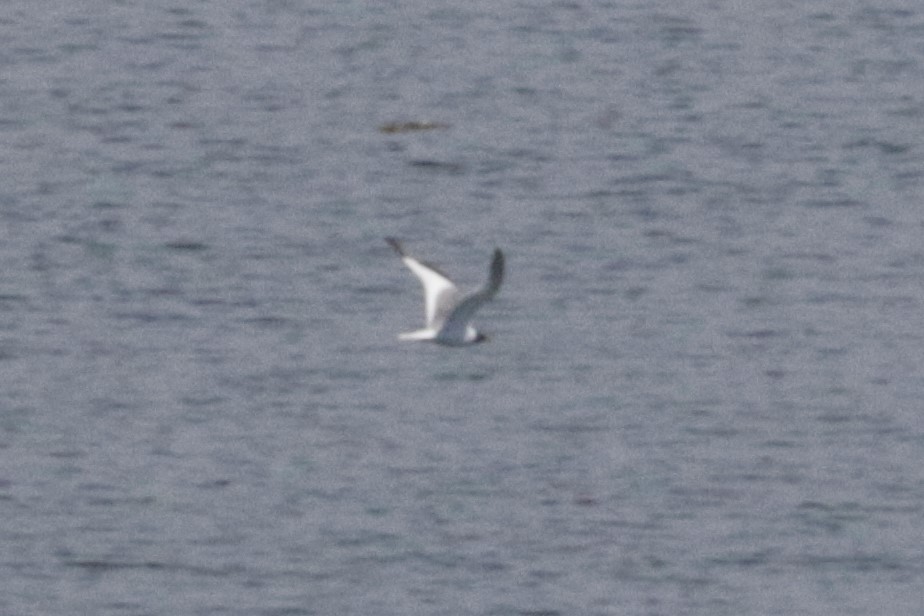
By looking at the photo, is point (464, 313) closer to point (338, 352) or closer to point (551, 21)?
point (338, 352)

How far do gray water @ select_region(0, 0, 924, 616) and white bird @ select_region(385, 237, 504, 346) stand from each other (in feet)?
2.42

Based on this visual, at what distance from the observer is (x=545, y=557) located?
25844mm

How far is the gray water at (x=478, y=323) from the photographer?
84.8ft

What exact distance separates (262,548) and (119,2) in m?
19.8

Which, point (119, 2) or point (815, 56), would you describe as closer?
point (815, 56)

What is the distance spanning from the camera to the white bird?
27.5 metres

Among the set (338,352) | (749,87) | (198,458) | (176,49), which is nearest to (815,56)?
(749,87)

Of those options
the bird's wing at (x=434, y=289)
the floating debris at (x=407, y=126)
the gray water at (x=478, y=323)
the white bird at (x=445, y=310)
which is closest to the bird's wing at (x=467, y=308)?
the white bird at (x=445, y=310)

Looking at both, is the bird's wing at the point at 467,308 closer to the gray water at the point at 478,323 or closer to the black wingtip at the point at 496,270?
the black wingtip at the point at 496,270

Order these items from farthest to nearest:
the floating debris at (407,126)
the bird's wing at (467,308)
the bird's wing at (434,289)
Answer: the floating debris at (407,126)
the bird's wing at (434,289)
the bird's wing at (467,308)

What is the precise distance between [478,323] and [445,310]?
321cm

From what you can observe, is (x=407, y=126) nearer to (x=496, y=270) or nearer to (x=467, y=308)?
(x=467, y=308)

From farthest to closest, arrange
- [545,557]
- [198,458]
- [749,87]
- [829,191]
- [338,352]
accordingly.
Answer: [749,87]
[829,191]
[338,352]
[198,458]
[545,557]

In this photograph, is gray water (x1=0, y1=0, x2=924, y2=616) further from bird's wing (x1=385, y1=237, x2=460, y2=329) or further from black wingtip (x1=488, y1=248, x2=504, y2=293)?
black wingtip (x1=488, y1=248, x2=504, y2=293)
